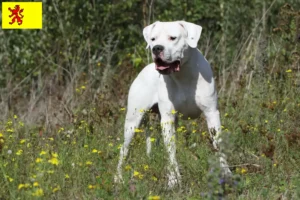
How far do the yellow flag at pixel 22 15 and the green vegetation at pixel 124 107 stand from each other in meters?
0.12

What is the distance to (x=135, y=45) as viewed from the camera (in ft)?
32.6

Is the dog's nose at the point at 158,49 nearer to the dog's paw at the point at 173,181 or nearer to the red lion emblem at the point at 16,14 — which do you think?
the dog's paw at the point at 173,181

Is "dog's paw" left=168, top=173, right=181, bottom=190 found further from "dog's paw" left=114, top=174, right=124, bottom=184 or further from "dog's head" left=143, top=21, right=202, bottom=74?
"dog's head" left=143, top=21, right=202, bottom=74

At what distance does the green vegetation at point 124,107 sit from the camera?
5344 mm

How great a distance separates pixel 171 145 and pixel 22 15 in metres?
4.11

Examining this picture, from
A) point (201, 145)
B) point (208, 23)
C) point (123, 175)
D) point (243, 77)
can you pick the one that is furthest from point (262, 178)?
point (208, 23)

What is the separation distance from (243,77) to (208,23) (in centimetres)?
213

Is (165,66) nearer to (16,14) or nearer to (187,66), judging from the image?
(187,66)

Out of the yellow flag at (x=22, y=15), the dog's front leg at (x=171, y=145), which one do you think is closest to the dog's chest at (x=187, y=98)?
the dog's front leg at (x=171, y=145)

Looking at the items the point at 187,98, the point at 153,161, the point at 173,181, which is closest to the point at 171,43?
the point at 187,98

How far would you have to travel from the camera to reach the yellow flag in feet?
30.3

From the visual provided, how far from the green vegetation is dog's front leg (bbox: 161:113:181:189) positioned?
54 millimetres

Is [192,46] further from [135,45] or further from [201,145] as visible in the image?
[135,45]

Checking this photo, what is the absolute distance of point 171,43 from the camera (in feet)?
20.0
